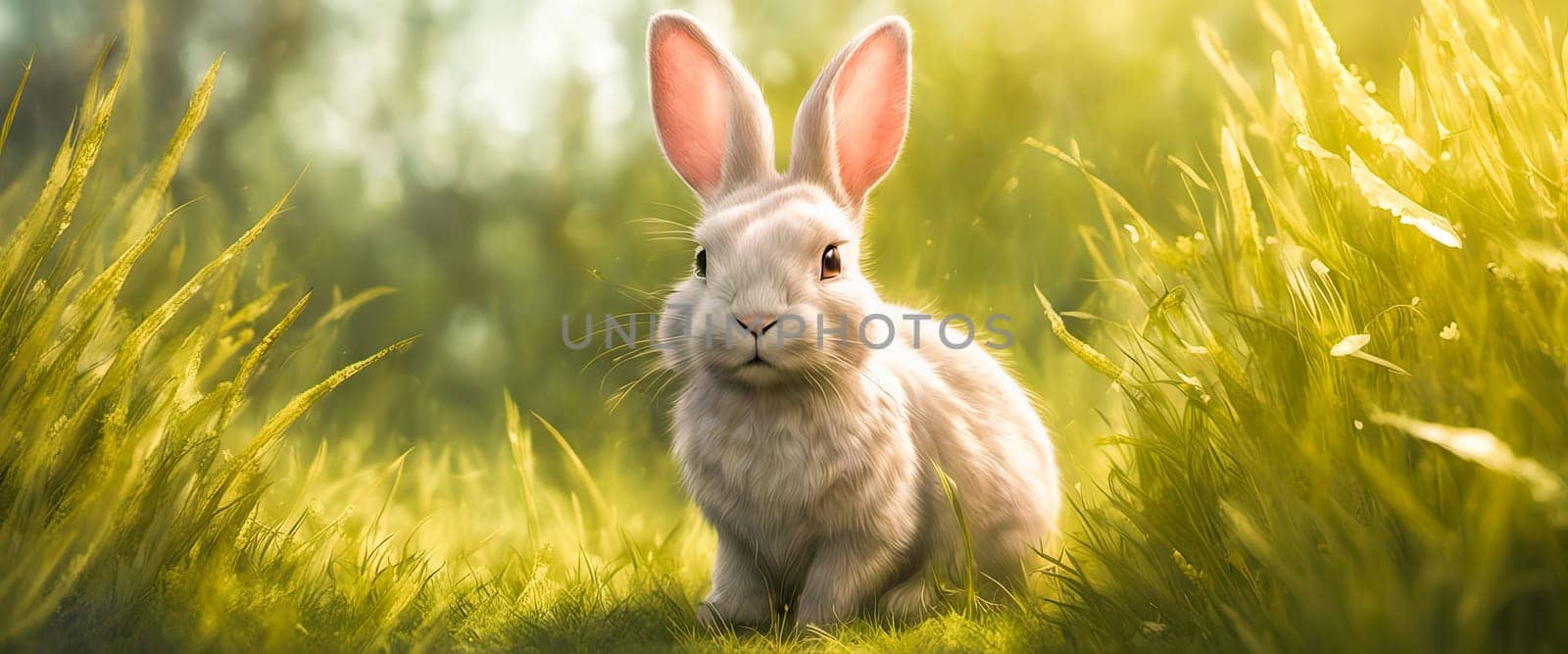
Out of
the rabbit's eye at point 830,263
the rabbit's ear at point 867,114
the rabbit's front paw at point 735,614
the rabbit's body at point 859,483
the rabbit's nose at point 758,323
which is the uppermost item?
the rabbit's ear at point 867,114

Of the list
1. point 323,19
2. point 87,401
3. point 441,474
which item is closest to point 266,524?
point 87,401

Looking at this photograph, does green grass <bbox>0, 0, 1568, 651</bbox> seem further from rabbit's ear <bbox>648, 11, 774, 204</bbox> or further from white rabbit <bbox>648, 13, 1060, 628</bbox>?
rabbit's ear <bbox>648, 11, 774, 204</bbox>

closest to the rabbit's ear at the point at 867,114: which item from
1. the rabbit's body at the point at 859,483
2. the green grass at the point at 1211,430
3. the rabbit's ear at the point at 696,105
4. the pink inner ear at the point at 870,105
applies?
the pink inner ear at the point at 870,105

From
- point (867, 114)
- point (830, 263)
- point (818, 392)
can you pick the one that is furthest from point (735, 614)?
point (867, 114)

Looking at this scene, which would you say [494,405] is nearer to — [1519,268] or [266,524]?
[266,524]

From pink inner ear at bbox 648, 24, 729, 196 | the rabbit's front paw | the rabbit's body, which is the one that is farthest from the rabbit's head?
the rabbit's front paw

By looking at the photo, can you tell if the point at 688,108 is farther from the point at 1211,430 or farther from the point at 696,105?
the point at 1211,430

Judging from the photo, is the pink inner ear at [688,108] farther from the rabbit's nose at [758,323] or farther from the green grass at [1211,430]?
the green grass at [1211,430]
